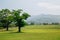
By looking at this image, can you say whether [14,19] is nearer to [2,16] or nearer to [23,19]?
[23,19]

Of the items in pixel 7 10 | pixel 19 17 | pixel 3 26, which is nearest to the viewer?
pixel 19 17

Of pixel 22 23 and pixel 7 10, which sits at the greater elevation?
pixel 7 10

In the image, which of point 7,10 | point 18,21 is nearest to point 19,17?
point 18,21

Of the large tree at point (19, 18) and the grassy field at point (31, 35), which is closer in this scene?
the grassy field at point (31, 35)

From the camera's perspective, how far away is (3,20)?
285 ft

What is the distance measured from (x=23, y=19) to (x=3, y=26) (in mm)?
29366

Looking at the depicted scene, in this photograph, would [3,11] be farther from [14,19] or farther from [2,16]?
[14,19]

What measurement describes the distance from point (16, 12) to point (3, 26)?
29.0 meters

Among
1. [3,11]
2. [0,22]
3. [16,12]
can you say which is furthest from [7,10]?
[16,12]

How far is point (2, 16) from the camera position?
8706 centimetres

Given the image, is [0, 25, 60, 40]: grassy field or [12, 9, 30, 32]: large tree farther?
[12, 9, 30, 32]: large tree

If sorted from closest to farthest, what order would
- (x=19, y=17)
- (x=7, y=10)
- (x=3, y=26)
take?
(x=19, y=17) < (x=7, y=10) < (x=3, y=26)

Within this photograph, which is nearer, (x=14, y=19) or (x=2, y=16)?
(x=14, y=19)

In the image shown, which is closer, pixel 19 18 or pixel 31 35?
pixel 31 35
